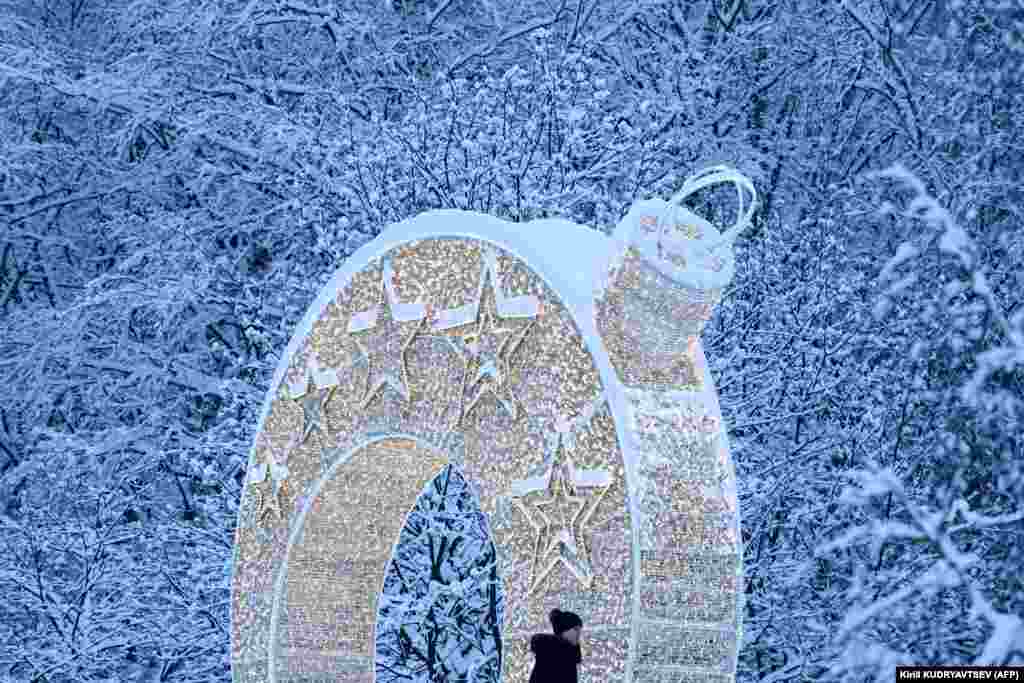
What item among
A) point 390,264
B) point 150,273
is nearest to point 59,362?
point 150,273

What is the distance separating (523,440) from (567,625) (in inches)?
27.1

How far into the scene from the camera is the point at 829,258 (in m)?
10.5

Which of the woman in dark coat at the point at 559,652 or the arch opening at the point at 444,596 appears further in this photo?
the arch opening at the point at 444,596

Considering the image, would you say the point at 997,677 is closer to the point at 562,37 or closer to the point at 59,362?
the point at 562,37

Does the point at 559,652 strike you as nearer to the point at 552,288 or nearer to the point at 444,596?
the point at 552,288

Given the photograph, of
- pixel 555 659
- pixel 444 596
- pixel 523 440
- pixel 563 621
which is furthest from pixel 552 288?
pixel 444 596

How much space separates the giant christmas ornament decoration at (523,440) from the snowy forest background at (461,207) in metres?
3.50

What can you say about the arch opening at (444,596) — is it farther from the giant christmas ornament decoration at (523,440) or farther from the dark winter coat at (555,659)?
the dark winter coat at (555,659)

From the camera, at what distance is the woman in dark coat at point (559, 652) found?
15.0ft

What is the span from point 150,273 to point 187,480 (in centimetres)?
136

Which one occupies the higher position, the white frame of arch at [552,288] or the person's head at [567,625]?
the white frame of arch at [552,288]

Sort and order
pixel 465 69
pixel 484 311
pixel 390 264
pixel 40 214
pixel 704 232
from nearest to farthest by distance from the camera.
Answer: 1. pixel 704 232
2. pixel 484 311
3. pixel 390 264
4. pixel 465 69
5. pixel 40 214

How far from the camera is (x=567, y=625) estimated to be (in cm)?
463

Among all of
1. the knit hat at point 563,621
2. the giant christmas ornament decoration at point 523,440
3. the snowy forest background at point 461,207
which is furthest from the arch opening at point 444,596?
the knit hat at point 563,621
